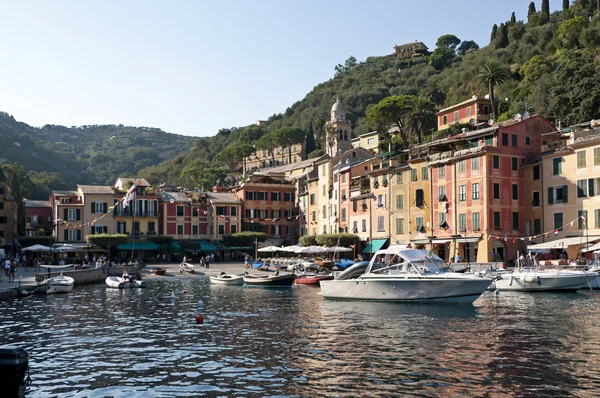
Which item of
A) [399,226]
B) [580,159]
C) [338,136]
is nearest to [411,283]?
[580,159]

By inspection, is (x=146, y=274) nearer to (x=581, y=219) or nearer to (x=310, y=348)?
(x=581, y=219)

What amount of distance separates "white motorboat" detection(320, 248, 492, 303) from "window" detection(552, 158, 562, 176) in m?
28.3

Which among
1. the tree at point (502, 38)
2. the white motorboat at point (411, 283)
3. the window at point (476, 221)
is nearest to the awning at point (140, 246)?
the window at point (476, 221)

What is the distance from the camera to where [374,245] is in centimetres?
7775

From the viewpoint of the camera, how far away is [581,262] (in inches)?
2048

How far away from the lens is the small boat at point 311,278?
55094 millimetres

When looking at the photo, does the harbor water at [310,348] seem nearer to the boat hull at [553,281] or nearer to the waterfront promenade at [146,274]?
the boat hull at [553,281]

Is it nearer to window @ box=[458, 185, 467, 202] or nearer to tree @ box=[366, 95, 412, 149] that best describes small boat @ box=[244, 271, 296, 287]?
window @ box=[458, 185, 467, 202]

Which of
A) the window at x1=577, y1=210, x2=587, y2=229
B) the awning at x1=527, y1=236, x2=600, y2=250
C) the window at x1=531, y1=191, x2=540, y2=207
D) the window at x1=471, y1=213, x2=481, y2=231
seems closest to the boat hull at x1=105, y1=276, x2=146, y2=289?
the window at x1=471, y1=213, x2=481, y2=231

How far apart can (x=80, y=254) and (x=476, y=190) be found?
54.5 m

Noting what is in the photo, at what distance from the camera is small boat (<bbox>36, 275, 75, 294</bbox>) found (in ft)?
158

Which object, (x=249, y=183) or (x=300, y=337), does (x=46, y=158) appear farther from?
(x=300, y=337)

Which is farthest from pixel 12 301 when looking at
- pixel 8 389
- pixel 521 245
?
pixel 521 245

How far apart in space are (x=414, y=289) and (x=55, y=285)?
28242 millimetres
